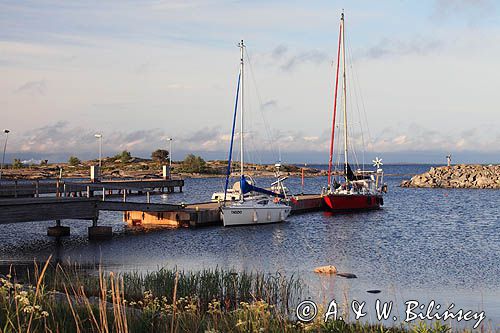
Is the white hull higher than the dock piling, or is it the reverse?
the white hull

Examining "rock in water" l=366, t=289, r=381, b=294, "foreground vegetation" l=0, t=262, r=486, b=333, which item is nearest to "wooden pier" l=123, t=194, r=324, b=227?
"rock in water" l=366, t=289, r=381, b=294

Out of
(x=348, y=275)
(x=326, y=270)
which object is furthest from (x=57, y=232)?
(x=348, y=275)

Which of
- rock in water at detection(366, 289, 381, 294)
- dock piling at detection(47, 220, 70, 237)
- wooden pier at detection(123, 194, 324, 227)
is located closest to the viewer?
rock in water at detection(366, 289, 381, 294)

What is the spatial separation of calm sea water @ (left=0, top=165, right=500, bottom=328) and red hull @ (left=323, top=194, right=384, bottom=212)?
17.9ft

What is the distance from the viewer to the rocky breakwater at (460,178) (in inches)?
4397

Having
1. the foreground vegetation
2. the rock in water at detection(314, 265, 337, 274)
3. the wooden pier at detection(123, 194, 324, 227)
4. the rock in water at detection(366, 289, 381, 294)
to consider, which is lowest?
the rock in water at detection(366, 289, 381, 294)

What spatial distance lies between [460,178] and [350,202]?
63.0 meters

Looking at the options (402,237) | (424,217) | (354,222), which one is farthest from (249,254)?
(424,217)

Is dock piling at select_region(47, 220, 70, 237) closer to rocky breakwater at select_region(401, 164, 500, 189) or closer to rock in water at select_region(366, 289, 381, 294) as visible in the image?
rock in water at select_region(366, 289, 381, 294)

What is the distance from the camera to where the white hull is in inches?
1672

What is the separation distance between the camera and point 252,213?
43844 mm

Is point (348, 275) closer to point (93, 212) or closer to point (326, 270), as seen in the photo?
point (326, 270)

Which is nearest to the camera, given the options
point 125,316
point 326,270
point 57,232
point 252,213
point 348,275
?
point 125,316

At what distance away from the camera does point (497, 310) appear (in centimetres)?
1822
